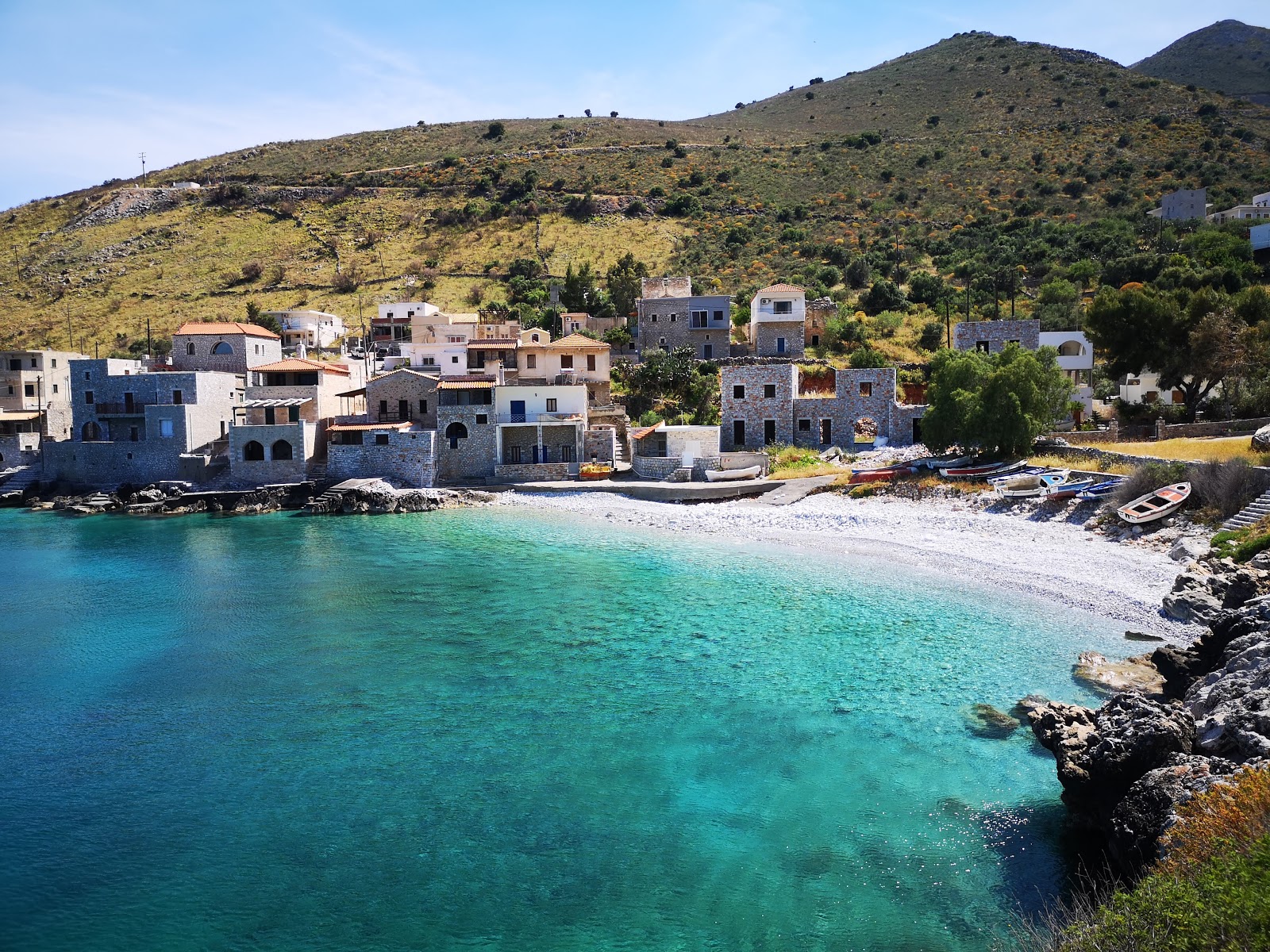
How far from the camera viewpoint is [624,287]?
6325cm

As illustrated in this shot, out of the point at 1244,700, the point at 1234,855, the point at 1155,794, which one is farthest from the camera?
the point at 1244,700

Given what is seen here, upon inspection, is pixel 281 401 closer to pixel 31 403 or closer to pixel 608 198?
pixel 31 403

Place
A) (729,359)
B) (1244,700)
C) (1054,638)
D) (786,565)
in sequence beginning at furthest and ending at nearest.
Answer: (729,359) → (786,565) → (1054,638) → (1244,700)

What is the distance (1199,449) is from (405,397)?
3624cm

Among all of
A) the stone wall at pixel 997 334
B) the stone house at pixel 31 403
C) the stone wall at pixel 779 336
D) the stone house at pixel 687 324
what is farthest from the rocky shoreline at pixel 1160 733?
the stone house at pixel 31 403

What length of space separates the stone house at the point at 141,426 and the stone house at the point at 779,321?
31035 mm

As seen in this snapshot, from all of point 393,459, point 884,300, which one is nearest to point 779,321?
point 884,300

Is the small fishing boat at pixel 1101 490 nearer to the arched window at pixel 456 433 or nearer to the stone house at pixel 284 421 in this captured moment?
the arched window at pixel 456 433

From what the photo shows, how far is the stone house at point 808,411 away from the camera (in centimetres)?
4400

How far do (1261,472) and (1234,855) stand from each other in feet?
69.8

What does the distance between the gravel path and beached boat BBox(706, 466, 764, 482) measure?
2.58 metres

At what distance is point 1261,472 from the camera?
963 inches

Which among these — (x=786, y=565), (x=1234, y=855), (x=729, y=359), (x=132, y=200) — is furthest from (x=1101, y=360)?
(x=132, y=200)

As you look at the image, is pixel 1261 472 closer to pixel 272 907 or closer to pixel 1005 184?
pixel 272 907
